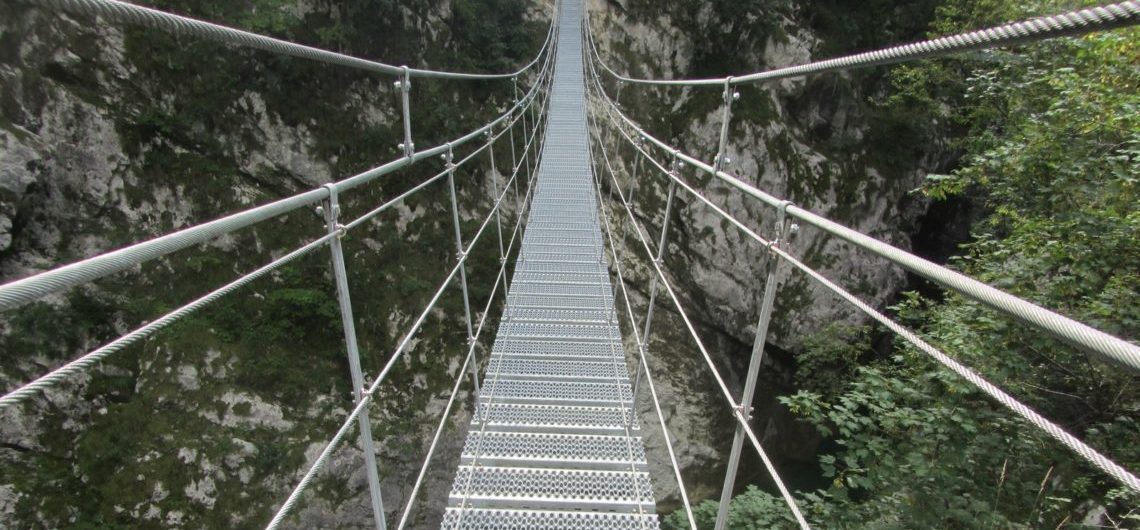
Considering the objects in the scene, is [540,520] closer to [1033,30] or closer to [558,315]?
[558,315]

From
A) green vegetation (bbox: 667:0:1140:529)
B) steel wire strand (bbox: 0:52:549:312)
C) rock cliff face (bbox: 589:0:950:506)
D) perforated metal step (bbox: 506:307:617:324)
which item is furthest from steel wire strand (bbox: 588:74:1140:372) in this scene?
rock cliff face (bbox: 589:0:950:506)

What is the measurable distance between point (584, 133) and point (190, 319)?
16.2ft

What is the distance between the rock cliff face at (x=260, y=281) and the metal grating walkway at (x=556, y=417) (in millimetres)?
2439

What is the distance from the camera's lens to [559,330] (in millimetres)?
3365

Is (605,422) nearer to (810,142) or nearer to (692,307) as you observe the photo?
(692,307)

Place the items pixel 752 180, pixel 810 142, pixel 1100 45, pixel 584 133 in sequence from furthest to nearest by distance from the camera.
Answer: pixel 810 142, pixel 752 180, pixel 584 133, pixel 1100 45

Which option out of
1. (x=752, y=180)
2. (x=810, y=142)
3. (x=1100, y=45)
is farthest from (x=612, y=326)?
(x=810, y=142)

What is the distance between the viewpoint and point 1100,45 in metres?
3.30

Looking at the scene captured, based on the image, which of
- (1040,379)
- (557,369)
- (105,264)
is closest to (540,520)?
(557,369)

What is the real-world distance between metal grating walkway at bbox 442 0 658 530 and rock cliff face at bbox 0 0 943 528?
8.00 feet

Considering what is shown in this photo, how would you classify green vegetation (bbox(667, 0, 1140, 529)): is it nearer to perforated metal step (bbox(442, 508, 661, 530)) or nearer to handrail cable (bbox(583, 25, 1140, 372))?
perforated metal step (bbox(442, 508, 661, 530))

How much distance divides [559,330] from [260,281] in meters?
3.95

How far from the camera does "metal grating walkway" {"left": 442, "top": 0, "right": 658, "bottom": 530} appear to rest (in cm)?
209

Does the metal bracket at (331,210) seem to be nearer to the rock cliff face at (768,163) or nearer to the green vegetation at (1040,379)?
the green vegetation at (1040,379)
